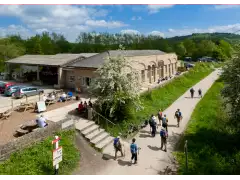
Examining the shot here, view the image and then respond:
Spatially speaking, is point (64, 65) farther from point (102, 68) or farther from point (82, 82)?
point (102, 68)

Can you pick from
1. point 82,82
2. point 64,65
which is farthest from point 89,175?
point 64,65

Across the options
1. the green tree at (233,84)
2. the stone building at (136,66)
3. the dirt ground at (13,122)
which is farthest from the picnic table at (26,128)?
the green tree at (233,84)

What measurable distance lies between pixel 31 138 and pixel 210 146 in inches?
460

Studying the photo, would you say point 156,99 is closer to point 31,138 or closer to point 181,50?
point 31,138

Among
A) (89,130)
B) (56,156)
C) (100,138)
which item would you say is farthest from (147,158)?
(56,156)

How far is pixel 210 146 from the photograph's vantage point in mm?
15211

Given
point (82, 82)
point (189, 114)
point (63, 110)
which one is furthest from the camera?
point (82, 82)

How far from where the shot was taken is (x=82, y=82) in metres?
27.7

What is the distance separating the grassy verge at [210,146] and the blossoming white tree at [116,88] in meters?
5.30

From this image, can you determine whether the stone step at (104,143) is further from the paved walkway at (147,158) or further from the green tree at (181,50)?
the green tree at (181,50)

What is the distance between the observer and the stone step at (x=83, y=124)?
1545cm

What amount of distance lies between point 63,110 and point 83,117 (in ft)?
9.07

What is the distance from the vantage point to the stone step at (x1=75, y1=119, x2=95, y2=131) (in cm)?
1545

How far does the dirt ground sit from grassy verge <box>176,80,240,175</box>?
1068 centimetres
